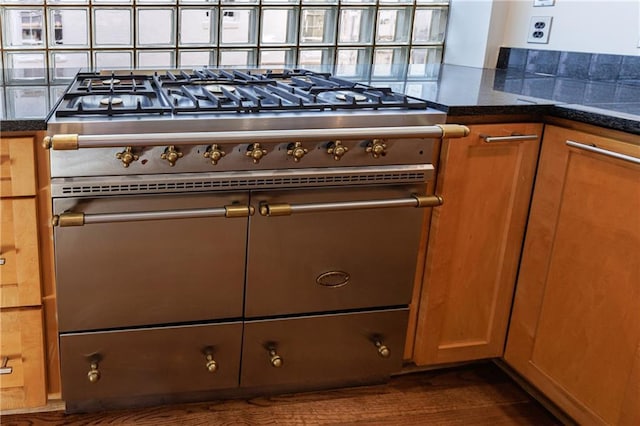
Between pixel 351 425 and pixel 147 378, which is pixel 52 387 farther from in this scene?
pixel 351 425

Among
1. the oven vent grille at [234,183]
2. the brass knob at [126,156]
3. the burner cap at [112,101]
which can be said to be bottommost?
the oven vent grille at [234,183]

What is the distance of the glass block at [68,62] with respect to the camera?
1931 mm

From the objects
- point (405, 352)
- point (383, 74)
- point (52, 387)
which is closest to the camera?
point (52, 387)

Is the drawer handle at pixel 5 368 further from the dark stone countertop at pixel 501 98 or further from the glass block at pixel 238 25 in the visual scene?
the glass block at pixel 238 25

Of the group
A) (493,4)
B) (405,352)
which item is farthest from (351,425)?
(493,4)

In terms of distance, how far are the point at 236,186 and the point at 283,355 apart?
1.58 ft

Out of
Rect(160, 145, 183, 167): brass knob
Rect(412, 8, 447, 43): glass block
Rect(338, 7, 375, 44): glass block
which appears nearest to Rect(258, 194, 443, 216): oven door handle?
Rect(160, 145, 183, 167): brass knob

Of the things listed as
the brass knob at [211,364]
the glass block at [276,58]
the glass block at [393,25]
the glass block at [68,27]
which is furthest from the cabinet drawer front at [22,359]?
the glass block at [393,25]

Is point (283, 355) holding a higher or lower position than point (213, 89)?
lower

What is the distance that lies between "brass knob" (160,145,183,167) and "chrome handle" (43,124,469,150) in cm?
5

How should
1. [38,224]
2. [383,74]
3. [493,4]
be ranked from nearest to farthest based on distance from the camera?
1. [38,224]
2. [383,74]
3. [493,4]

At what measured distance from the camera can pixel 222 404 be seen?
1.65 meters

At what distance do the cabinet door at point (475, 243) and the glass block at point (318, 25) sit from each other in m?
0.88

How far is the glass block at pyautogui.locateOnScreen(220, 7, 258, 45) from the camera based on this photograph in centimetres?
207
